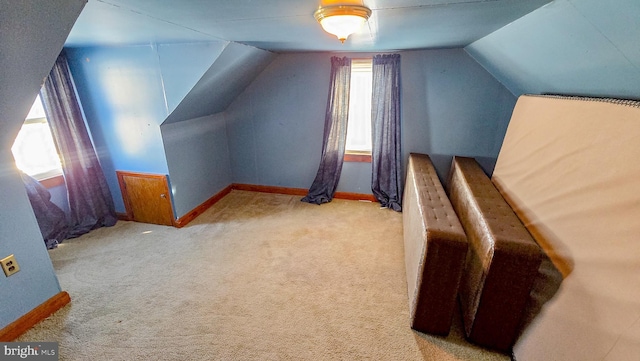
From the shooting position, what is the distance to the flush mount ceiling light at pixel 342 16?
1.17 m

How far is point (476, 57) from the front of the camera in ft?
8.86

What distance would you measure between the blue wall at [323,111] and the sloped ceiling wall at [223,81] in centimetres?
28

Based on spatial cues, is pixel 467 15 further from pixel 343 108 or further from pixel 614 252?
pixel 343 108

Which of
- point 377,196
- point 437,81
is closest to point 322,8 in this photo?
point 437,81

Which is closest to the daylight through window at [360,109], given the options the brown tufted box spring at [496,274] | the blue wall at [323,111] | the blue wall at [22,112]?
the blue wall at [323,111]

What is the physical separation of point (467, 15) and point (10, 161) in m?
2.74

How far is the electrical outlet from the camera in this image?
5.24 feet

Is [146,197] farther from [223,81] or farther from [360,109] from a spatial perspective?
[360,109]

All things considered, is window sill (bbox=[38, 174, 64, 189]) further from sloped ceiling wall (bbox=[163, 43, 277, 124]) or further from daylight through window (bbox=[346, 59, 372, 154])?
daylight through window (bbox=[346, 59, 372, 154])

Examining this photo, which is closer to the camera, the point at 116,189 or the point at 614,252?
the point at 614,252

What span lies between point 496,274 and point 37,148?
13.2 feet

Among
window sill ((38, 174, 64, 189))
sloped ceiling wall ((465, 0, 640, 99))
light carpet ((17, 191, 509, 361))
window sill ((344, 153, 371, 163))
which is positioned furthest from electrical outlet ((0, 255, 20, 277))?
sloped ceiling wall ((465, 0, 640, 99))

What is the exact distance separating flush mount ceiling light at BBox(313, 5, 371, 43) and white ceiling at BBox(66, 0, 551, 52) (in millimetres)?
40

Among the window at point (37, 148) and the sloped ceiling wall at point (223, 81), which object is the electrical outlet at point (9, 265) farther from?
the sloped ceiling wall at point (223, 81)
